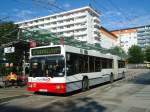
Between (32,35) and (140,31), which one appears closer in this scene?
(32,35)

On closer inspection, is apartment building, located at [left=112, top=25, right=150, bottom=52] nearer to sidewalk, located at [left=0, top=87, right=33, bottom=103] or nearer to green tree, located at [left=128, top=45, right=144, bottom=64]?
green tree, located at [left=128, top=45, right=144, bottom=64]

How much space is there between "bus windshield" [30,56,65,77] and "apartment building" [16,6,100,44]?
83478mm

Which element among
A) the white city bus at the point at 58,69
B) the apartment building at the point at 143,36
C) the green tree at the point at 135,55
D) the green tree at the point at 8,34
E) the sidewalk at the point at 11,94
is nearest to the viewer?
the sidewalk at the point at 11,94

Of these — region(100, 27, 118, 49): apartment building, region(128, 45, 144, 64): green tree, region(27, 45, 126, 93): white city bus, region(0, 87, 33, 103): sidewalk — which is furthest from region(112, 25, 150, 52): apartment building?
region(0, 87, 33, 103): sidewalk

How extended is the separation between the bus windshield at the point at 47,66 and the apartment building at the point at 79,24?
274ft

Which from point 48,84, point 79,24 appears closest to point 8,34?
point 48,84

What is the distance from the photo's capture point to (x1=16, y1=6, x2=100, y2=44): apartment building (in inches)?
3935

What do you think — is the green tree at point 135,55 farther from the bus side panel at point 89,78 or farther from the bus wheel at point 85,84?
the bus wheel at point 85,84

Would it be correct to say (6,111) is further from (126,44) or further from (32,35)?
(126,44)

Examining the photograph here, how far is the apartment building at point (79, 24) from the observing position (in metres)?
99.9

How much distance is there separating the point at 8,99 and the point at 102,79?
923 centimetres

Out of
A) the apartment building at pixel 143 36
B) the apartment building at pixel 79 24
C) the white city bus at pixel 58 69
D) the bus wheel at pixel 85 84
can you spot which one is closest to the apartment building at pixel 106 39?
the apartment building at pixel 79 24

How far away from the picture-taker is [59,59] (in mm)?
13992

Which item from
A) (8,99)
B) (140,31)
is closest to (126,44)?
(140,31)
